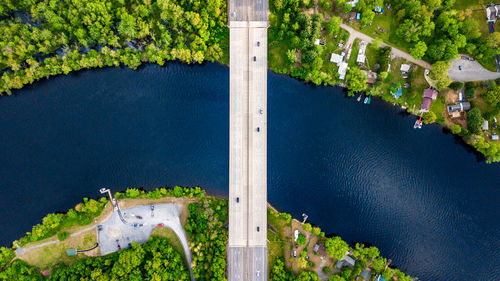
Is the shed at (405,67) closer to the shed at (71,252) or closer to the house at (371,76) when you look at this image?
the house at (371,76)

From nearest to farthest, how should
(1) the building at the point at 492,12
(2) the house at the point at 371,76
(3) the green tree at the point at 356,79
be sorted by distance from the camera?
(3) the green tree at the point at 356,79 → (1) the building at the point at 492,12 → (2) the house at the point at 371,76

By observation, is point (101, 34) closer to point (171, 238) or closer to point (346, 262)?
point (171, 238)

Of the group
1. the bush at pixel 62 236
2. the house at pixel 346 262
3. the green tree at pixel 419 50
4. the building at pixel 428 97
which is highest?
the green tree at pixel 419 50

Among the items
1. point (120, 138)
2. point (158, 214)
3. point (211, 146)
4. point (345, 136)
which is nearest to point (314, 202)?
point (345, 136)

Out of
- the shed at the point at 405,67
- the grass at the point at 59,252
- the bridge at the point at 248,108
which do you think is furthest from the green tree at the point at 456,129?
the grass at the point at 59,252

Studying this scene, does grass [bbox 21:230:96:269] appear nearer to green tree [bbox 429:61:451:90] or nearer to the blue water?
the blue water

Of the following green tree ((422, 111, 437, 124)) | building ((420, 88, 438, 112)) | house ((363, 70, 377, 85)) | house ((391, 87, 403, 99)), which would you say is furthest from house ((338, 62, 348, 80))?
green tree ((422, 111, 437, 124))
